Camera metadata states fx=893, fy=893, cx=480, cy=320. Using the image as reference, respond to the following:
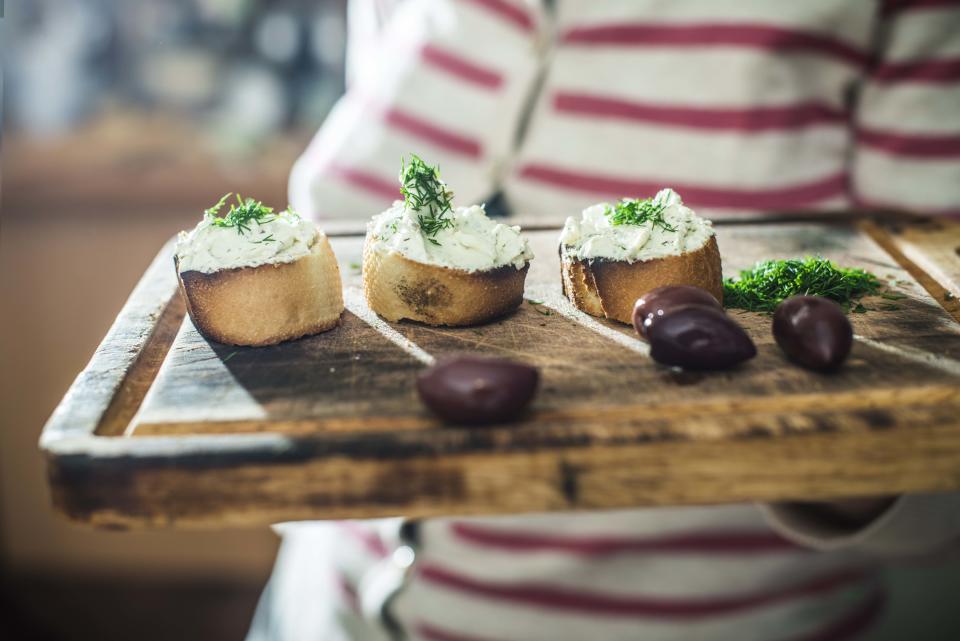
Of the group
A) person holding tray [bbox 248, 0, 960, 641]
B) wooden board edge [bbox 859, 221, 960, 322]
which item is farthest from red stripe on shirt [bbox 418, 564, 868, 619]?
wooden board edge [bbox 859, 221, 960, 322]

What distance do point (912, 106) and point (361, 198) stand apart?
113 centimetres

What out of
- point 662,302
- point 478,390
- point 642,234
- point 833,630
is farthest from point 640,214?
point 833,630

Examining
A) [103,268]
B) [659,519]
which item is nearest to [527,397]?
[659,519]

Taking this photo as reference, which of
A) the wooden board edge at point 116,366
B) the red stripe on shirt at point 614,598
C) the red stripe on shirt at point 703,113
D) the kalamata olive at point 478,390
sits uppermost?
the red stripe on shirt at point 703,113

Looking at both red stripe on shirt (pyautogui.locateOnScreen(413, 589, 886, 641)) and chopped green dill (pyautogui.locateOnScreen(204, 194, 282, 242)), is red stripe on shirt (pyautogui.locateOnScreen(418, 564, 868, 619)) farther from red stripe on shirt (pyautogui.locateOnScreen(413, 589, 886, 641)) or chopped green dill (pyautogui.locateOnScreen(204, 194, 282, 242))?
chopped green dill (pyautogui.locateOnScreen(204, 194, 282, 242))

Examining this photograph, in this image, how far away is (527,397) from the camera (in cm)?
101

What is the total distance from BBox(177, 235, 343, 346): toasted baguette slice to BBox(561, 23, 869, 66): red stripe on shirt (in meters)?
0.90

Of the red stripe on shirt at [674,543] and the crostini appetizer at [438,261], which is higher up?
the crostini appetizer at [438,261]

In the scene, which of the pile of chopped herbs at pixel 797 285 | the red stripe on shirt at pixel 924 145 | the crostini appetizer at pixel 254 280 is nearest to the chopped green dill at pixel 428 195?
the crostini appetizer at pixel 254 280

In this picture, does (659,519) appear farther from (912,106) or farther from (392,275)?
(912,106)

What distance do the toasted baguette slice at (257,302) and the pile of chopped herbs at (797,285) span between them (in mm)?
626

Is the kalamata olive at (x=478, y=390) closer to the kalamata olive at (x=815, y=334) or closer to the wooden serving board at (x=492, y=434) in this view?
the wooden serving board at (x=492, y=434)

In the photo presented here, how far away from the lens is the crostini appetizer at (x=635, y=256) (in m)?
1.29

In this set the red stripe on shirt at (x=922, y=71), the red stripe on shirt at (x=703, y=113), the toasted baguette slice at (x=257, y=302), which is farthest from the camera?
the red stripe on shirt at (x=703, y=113)
